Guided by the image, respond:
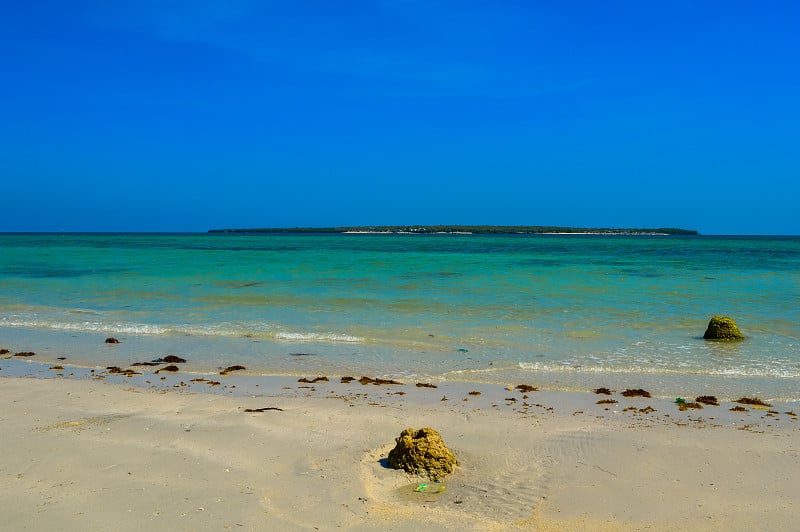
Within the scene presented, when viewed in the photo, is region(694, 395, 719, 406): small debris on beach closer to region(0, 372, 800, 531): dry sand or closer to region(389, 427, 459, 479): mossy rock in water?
region(0, 372, 800, 531): dry sand

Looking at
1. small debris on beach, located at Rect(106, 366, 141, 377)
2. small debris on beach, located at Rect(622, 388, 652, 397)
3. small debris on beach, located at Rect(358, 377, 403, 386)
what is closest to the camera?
small debris on beach, located at Rect(622, 388, 652, 397)

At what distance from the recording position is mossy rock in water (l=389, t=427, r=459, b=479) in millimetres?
4617

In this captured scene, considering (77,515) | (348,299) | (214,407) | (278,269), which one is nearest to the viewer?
(77,515)

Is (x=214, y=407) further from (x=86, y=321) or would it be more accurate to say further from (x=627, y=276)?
(x=627, y=276)

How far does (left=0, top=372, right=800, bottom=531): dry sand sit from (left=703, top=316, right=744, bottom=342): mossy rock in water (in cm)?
457

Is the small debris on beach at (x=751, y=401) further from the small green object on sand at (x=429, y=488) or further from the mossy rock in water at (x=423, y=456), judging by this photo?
the small green object on sand at (x=429, y=488)

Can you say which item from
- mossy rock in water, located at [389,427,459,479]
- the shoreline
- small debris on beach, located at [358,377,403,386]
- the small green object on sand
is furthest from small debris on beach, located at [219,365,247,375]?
the small green object on sand

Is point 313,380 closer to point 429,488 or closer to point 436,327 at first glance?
point 429,488

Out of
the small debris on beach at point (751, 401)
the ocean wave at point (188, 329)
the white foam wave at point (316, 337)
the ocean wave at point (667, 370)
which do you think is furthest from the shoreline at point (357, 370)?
the ocean wave at point (188, 329)

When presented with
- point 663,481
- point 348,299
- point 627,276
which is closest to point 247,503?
point 663,481

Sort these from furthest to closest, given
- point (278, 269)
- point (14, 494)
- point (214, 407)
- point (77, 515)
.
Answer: point (278, 269) → point (214, 407) → point (14, 494) → point (77, 515)

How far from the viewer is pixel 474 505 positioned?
4148mm

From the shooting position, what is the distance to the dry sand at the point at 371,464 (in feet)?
12.9

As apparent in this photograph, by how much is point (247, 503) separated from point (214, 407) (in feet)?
8.15
